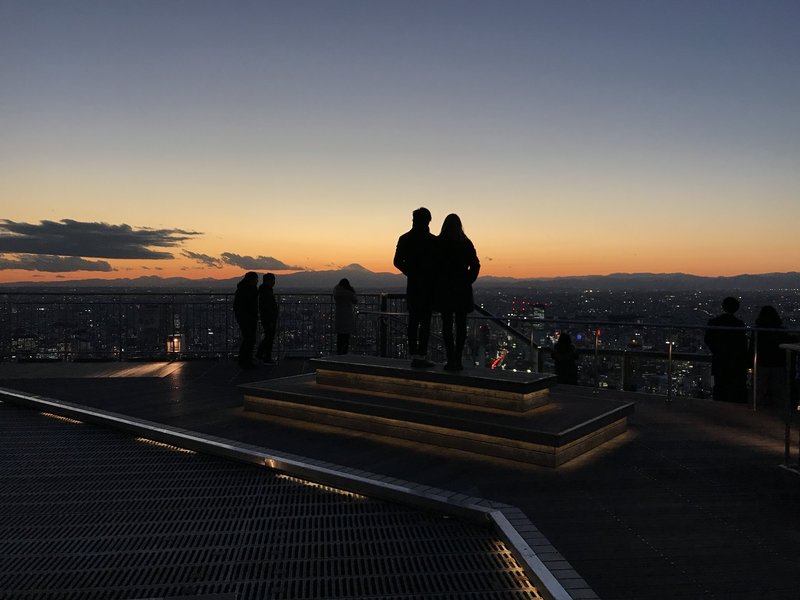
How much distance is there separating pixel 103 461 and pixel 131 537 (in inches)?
90.1

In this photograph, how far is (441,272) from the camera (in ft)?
25.0

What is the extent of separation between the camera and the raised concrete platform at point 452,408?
5.98m

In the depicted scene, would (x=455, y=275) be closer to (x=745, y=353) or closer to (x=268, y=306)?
(x=745, y=353)

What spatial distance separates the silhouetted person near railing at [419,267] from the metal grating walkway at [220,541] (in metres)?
3.16

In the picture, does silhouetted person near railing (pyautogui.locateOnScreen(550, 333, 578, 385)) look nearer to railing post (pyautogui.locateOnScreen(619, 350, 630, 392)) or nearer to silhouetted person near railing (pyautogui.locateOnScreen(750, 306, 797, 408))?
railing post (pyautogui.locateOnScreen(619, 350, 630, 392))

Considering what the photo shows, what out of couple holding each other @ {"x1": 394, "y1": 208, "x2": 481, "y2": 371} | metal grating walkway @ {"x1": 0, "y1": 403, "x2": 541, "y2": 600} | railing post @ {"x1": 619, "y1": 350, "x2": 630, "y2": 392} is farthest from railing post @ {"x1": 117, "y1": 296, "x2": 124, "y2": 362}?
railing post @ {"x1": 619, "y1": 350, "x2": 630, "y2": 392}

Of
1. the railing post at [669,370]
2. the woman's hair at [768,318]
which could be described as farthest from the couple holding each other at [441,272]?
the woman's hair at [768,318]

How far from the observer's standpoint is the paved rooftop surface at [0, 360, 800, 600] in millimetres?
3490

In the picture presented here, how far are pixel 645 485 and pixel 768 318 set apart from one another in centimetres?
490

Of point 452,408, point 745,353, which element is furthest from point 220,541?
point 745,353

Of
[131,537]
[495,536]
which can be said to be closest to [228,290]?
[131,537]

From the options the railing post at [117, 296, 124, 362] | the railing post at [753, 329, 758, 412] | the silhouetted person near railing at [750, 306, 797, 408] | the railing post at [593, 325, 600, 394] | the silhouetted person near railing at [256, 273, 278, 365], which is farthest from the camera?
the railing post at [117, 296, 124, 362]

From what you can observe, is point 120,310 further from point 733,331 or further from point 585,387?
point 733,331

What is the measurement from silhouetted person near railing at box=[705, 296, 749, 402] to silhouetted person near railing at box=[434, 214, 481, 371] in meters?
3.83
